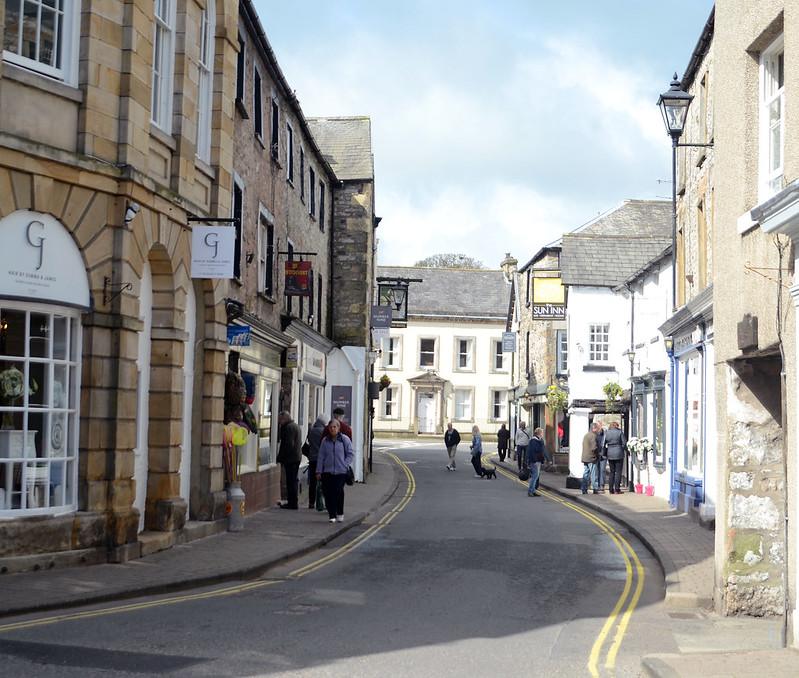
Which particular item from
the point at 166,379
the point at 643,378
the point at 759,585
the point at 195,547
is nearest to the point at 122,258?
the point at 166,379

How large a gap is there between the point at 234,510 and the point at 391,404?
184ft

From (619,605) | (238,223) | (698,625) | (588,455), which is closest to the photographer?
(698,625)

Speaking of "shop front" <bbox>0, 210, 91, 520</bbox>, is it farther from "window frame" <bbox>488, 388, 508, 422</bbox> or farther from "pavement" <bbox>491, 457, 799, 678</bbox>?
"window frame" <bbox>488, 388, 508, 422</bbox>

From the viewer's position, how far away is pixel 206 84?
17.3 meters

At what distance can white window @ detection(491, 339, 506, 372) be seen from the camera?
74.1 m

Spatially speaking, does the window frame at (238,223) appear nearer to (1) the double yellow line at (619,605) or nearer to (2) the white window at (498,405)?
(1) the double yellow line at (619,605)

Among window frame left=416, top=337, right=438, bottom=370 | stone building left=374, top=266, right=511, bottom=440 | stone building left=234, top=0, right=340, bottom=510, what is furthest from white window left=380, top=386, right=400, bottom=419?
stone building left=234, top=0, right=340, bottom=510

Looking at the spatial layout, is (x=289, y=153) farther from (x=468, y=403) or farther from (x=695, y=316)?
(x=468, y=403)

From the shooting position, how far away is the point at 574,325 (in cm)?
3800

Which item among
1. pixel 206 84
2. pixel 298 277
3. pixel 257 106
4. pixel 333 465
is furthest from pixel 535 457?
pixel 206 84

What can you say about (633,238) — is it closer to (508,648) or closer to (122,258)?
(122,258)

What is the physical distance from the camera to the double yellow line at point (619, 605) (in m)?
9.11

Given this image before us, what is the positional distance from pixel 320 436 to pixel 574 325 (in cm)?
1783

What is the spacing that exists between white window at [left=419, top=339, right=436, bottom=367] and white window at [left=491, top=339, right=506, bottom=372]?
3.94 m
